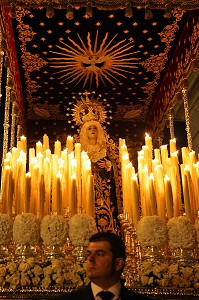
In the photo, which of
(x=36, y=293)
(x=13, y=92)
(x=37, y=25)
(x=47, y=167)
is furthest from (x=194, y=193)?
(x=13, y=92)

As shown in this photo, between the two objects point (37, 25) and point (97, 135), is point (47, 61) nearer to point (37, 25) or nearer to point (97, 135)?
point (37, 25)

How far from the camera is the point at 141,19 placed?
4199mm

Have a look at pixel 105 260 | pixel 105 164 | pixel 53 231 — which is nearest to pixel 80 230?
pixel 53 231

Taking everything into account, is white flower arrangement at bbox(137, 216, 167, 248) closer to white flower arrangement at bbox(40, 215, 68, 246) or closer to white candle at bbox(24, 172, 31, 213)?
white flower arrangement at bbox(40, 215, 68, 246)

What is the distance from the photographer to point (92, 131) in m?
5.24

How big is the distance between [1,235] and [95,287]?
3.34ft

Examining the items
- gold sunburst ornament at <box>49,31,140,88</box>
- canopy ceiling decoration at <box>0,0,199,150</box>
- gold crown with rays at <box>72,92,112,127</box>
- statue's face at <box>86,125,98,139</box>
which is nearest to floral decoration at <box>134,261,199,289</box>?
canopy ceiling decoration at <box>0,0,199,150</box>

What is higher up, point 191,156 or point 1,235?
point 191,156

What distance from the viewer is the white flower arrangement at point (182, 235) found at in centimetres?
266

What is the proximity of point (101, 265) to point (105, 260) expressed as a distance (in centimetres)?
3

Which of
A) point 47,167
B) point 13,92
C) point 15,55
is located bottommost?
point 47,167

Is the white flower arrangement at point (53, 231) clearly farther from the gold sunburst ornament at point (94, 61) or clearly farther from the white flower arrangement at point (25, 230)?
the gold sunburst ornament at point (94, 61)

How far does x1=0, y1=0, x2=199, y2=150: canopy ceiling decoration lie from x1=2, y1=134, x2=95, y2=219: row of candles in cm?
112

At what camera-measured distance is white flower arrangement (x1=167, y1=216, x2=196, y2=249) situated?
2660 millimetres
